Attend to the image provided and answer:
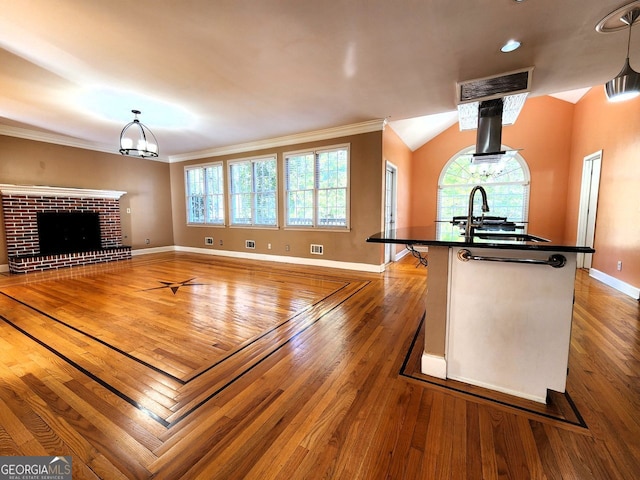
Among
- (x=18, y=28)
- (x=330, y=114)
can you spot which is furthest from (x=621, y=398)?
(x=18, y=28)

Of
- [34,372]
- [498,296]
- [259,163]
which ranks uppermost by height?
[259,163]

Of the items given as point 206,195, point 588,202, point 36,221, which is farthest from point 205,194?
point 588,202

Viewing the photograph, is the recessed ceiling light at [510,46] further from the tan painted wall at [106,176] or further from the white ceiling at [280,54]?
the tan painted wall at [106,176]

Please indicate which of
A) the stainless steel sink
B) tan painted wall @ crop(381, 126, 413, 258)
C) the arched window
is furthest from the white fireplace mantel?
the arched window

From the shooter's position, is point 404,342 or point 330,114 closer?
point 404,342

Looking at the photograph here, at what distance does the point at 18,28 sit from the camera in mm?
2352

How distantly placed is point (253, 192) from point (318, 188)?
5.90 feet

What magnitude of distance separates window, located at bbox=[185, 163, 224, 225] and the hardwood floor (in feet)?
13.9

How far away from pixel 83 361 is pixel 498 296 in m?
2.97

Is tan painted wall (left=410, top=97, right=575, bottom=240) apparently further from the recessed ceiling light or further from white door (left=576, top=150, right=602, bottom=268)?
the recessed ceiling light

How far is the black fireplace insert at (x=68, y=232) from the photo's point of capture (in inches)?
215

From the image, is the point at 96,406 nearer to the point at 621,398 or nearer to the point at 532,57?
the point at 621,398

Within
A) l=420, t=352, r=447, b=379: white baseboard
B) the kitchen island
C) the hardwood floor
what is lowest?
the hardwood floor

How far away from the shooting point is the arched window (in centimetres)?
653
